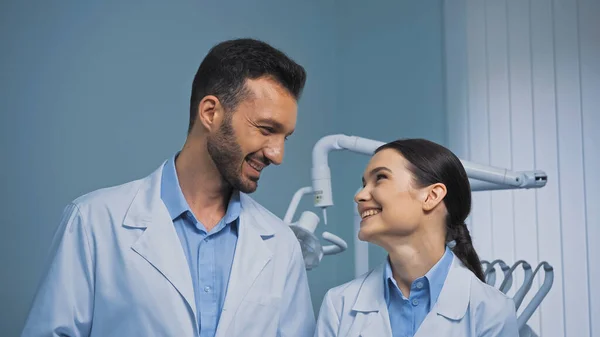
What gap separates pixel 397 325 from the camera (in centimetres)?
150

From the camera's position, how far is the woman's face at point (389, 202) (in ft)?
4.90

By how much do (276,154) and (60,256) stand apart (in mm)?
492

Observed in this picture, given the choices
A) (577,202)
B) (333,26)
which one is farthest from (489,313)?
(333,26)

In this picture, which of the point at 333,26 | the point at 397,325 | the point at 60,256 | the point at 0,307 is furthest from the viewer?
the point at 333,26

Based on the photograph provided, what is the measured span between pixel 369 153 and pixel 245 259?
54cm

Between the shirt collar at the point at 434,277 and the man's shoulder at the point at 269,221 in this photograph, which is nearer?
the shirt collar at the point at 434,277

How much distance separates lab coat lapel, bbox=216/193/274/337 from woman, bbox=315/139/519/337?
0.68ft

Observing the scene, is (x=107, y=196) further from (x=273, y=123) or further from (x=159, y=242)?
(x=273, y=123)

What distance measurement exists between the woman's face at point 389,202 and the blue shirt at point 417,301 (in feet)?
0.35

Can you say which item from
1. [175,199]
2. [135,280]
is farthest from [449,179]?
[135,280]

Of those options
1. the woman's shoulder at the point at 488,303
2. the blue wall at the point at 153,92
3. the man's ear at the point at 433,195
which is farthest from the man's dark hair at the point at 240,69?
the blue wall at the point at 153,92

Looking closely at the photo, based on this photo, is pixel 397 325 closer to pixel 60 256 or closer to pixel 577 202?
pixel 60 256

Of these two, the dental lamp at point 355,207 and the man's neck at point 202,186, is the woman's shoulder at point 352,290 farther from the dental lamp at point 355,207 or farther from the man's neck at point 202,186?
the man's neck at point 202,186

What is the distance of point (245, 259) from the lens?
1467 mm
